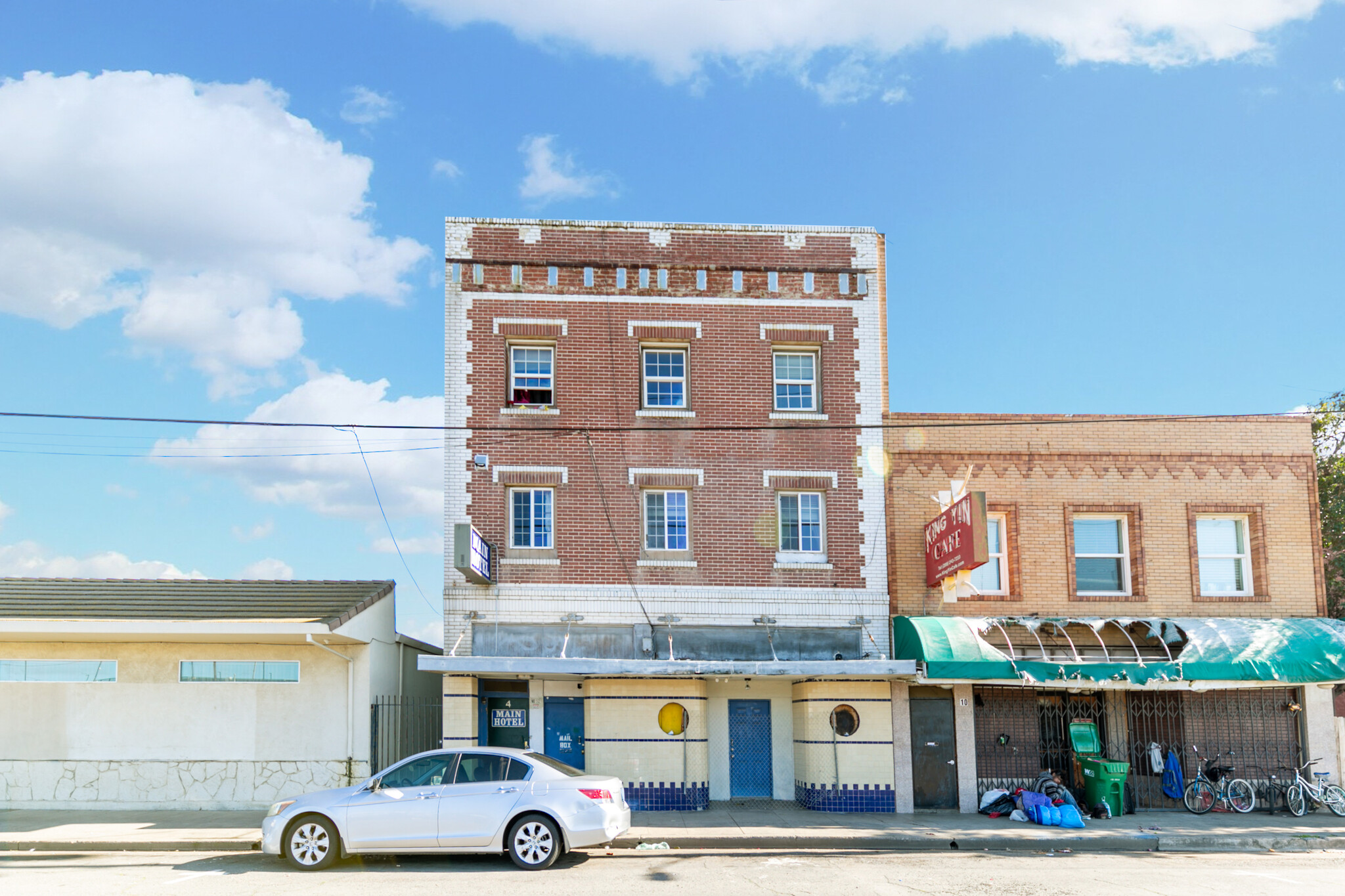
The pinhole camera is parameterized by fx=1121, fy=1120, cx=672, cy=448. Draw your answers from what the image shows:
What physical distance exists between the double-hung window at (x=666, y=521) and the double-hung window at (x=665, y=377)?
1.68m

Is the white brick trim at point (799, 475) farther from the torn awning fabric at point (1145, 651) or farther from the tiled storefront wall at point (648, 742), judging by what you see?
the tiled storefront wall at point (648, 742)

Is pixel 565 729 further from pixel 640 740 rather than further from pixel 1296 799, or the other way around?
pixel 1296 799

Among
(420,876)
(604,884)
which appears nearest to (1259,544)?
(604,884)

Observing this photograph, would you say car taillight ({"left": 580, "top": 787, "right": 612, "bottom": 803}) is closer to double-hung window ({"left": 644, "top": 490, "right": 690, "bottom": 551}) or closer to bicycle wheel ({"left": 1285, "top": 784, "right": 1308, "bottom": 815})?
double-hung window ({"left": 644, "top": 490, "right": 690, "bottom": 551})

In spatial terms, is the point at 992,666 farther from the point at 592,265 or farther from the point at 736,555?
the point at 592,265

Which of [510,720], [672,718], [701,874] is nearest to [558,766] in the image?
[701,874]

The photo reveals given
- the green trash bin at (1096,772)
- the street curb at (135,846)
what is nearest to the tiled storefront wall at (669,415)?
the green trash bin at (1096,772)

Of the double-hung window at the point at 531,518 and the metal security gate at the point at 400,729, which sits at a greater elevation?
the double-hung window at the point at 531,518

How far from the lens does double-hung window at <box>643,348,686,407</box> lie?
20375mm

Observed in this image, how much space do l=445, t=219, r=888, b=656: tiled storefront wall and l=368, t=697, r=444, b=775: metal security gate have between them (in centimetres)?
179

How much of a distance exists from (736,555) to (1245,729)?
950cm

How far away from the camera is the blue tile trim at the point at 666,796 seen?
18.6m

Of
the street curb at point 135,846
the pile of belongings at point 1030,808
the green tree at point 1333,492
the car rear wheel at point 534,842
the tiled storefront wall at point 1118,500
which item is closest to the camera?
the car rear wheel at point 534,842

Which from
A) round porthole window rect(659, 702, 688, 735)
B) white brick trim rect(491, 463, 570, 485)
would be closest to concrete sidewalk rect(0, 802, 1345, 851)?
round porthole window rect(659, 702, 688, 735)
